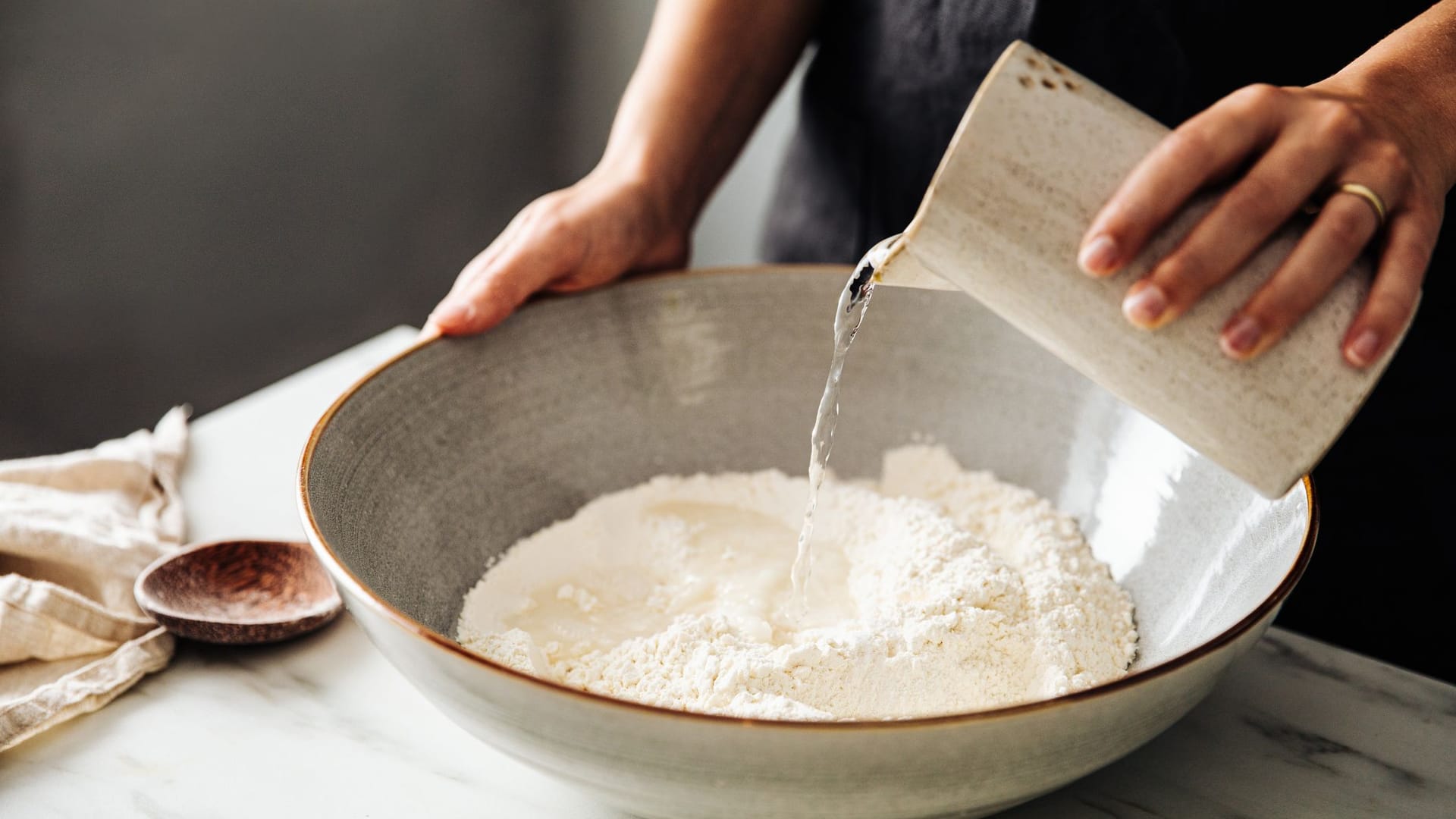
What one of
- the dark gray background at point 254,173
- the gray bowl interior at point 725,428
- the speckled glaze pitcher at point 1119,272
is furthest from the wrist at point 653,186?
the dark gray background at point 254,173

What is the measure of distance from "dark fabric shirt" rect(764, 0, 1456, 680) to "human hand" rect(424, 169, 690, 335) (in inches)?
10.1

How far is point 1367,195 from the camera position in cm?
55

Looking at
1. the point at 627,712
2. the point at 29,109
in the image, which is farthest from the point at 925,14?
the point at 29,109

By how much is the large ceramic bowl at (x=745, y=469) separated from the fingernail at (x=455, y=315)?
25 millimetres

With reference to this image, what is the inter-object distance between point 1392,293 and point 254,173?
75.2 inches

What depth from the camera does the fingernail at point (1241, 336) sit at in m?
0.54

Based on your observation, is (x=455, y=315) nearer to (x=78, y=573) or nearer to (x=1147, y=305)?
(x=78, y=573)

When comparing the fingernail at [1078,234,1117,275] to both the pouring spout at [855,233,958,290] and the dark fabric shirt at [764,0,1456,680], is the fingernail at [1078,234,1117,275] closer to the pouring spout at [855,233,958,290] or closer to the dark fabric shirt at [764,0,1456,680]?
the pouring spout at [855,233,958,290]

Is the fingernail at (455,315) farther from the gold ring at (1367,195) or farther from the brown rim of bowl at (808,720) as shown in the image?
the gold ring at (1367,195)

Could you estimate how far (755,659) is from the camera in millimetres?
647

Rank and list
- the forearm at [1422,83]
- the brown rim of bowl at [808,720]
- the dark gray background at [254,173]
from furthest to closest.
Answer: the dark gray background at [254,173]
the forearm at [1422,83]
the brown rim of bowl at [808,720]

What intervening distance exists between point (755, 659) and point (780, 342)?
0.41 metres

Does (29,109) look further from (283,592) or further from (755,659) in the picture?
(755,659)

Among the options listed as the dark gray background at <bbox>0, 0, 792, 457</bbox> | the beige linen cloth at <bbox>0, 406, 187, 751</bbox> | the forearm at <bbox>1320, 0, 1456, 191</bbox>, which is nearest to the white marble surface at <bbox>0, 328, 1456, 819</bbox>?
the beige linen cloth at <bbox>0, 406, 187, 751</bbox>
